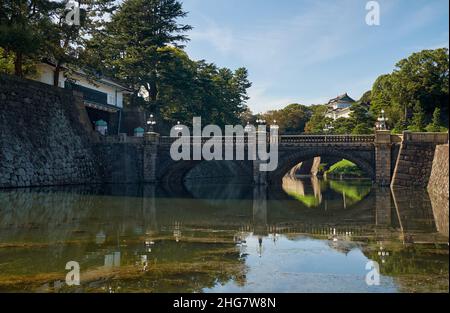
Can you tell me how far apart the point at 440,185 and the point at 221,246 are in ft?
67.0

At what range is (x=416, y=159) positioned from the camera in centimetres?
3644

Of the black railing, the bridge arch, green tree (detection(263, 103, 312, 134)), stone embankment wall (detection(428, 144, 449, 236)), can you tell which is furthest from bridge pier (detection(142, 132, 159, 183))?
green tree (detection(263, 103, 312, 134))

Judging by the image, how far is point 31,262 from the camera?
12672 mm

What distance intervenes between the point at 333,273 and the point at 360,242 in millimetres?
4695

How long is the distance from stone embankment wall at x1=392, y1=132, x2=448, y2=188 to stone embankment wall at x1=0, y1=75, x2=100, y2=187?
27185 mm

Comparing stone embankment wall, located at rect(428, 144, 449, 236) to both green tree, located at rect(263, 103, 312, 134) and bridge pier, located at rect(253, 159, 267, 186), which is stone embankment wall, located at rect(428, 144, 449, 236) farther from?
green tree, located at rect(263, 103, 312, 134)

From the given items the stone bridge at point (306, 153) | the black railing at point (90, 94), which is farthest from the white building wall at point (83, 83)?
the stone bridge at point (306, 153)

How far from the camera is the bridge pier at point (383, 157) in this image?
38.2 metres

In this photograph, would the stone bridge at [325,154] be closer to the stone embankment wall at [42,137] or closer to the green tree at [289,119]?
the stone embankment wall at [42,137]

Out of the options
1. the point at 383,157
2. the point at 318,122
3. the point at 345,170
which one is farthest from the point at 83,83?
the point at 318,122

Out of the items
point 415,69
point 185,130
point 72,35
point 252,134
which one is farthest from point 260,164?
point 415,69

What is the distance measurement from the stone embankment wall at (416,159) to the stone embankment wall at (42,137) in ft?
89.2

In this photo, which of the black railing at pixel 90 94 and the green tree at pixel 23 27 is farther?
the black railing at pixel 90 94
